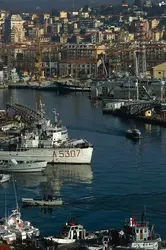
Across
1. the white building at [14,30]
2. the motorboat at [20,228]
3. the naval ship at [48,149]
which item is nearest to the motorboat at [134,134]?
the naval ship at [48,149]

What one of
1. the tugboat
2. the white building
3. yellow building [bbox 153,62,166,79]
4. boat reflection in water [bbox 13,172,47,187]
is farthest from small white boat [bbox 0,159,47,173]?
the white building

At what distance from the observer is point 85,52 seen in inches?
1278

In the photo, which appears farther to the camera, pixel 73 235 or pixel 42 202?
pixel 42 202

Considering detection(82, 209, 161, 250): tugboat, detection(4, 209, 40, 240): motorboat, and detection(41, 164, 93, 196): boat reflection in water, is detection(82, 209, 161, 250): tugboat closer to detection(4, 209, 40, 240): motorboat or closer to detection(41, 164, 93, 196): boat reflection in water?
detection(4, 209, 40, 240): motorboat

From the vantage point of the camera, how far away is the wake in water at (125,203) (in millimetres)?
9344

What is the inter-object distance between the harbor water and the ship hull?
0.42ft

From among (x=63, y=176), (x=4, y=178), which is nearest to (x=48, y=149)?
(x=63, y=176)

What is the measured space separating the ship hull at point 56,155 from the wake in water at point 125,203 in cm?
197

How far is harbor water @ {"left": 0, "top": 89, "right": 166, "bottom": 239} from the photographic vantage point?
29.7 ft

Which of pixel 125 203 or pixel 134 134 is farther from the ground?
pixel 134 134

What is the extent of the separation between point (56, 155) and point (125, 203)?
2.42m

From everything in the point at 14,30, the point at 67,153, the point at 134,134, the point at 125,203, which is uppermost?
the point at 14,30

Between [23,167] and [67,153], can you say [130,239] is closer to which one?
[23,167]

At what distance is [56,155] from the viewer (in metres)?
11.8
